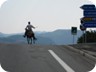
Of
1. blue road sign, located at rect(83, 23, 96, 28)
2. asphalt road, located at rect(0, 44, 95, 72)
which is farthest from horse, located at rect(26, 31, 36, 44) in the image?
asphalt road, located at rect(0, 44, 95, 72)

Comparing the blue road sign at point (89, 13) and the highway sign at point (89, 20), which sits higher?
the blue road sign at point (89, 13)

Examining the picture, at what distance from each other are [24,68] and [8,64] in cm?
90

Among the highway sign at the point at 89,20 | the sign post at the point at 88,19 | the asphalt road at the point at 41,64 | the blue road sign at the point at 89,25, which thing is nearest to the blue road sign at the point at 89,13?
the sign post at the point at 88,19

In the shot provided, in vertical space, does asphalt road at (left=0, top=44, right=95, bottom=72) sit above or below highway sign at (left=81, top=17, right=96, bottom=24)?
below

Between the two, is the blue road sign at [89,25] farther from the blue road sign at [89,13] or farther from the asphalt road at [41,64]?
the asphalt road at [41,64]

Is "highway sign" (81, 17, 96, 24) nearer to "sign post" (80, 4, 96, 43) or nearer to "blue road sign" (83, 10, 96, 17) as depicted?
"sign post" (80, 4, 96, 43)

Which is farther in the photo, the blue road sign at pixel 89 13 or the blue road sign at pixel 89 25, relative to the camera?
the blue road sign at pixel 89 25

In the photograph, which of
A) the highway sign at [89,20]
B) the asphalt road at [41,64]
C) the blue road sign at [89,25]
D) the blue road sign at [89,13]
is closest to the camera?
the asphalt road at [41,64]

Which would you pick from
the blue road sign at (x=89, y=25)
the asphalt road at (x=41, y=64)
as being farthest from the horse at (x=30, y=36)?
the asphalt road at (x=41, y=64)

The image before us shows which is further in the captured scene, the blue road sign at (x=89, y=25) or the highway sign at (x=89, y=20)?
the blue road sign at (x=89, y=25)

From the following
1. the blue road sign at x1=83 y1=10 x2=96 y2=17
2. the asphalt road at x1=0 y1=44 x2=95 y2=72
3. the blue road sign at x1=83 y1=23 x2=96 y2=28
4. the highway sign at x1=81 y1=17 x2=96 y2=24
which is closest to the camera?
the asphalt road at x1=0 y1=44 x2=95 y2=72

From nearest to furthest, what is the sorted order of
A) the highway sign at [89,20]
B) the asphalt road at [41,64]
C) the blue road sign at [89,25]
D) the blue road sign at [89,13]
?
the asphalt road at [41,64], the blue road sign at [89,13], the highway sign at [89,20], the blue road sign at [89,25]

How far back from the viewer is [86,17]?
21.7 meters

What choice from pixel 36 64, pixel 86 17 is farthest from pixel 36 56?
pixel 86 17
